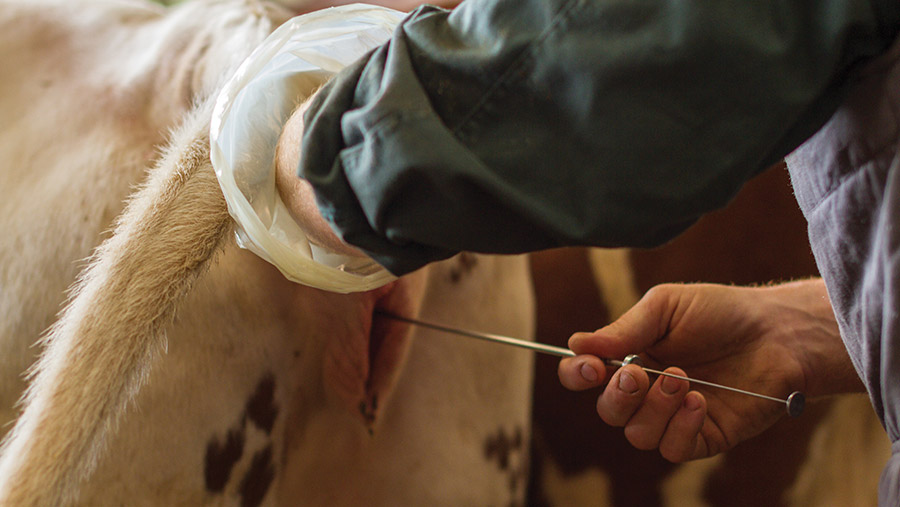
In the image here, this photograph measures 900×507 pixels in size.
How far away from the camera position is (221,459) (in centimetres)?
51

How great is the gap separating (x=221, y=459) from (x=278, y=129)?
25cm

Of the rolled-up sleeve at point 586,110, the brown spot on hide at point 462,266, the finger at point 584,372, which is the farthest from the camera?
the brown spot on hide at point 462,266

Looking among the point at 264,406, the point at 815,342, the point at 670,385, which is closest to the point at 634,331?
the point at 670,385

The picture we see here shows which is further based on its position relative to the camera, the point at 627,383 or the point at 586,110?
→ the point at 627,383

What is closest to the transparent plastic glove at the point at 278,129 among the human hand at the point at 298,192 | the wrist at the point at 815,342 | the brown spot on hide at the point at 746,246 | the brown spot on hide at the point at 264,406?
the human hand at the point at 298,192

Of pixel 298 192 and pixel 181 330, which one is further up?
pixel 298 192

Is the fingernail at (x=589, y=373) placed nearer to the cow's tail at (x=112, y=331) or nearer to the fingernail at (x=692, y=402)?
the fingernail at (x=692, y=402)

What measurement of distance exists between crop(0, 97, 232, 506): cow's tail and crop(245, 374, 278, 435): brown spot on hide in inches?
4.3

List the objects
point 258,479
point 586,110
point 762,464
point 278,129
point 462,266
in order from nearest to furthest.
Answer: point 586,110 < point 278,129 < point 258,479 < point 462,266 < point 762,464

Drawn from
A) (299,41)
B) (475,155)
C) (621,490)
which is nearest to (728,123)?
(475,155)

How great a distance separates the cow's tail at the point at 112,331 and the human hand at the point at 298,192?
0.20ft

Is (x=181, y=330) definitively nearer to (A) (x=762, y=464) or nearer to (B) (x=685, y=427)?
(B) (x=685, y=427)

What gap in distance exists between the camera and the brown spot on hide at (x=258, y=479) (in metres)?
0.52

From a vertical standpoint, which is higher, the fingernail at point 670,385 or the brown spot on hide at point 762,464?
the fingernail at point 670,385
